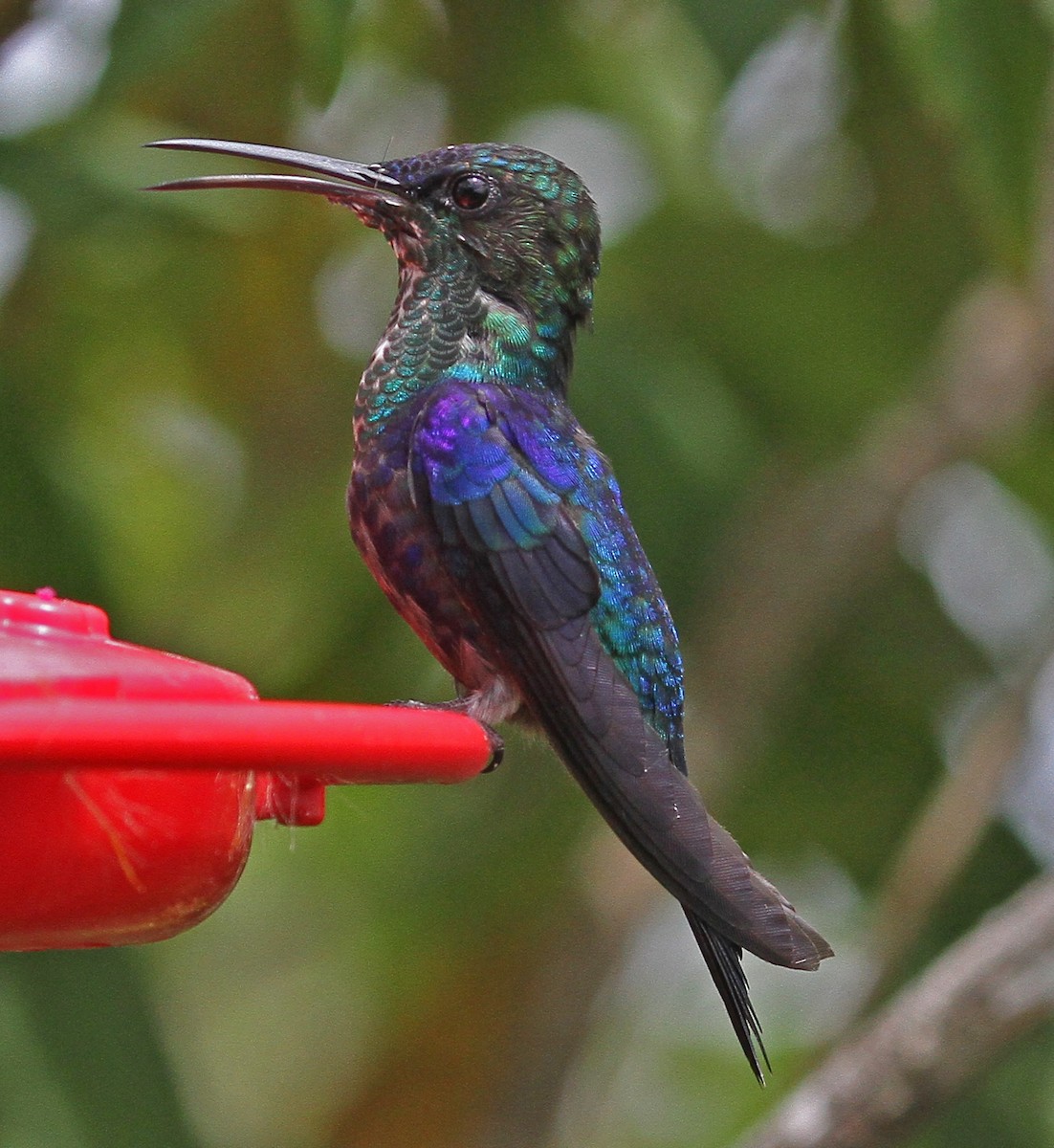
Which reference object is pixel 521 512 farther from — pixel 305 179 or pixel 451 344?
pixel 305 179

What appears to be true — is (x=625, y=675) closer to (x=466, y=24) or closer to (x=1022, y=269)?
(x=1022, y=269)

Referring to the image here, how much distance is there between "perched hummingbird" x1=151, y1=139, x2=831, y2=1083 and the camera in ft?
6.31

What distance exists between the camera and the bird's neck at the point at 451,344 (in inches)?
92.7

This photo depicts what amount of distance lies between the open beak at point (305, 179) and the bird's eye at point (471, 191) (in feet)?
0.24

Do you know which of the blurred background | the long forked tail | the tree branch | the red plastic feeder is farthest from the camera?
the blurred background

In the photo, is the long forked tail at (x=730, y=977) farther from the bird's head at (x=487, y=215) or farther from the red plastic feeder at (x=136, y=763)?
the bird's head at (x=487, y=215)

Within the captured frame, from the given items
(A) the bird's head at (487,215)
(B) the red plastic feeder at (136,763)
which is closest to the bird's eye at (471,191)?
(A) the bird's head at (487,215)

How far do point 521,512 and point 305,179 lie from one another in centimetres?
46

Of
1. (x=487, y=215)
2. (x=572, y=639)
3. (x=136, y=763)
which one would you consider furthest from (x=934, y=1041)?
(x=136, y=763)

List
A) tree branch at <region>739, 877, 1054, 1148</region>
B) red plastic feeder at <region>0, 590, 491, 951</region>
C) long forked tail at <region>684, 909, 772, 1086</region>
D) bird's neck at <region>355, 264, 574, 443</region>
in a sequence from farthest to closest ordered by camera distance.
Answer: tree branch at <region>739, 877, 1054, 1148</region> < bird's neck at <region>355, 264, 574, 443</region> < long forked tail at <region>684, 909, 772, 1086</region> < red plastic feeder at <region>0, 590, 491, 951</region>

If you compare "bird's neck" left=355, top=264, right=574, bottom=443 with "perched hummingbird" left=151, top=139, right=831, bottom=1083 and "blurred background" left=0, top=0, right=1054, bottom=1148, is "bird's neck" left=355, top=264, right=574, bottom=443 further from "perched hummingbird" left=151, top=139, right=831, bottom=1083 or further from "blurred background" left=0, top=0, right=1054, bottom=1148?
"blurred background" left=0, top=0, right=1054, bottom=1148

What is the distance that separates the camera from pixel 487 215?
244cm

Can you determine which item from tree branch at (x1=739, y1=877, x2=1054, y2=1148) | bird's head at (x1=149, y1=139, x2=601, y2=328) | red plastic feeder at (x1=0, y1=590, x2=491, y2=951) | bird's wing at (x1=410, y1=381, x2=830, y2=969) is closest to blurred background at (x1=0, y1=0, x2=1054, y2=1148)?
tree branch at (x1=739, y1=877, x2=1054, y2=1148)

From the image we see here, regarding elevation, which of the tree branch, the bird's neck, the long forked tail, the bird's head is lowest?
the tree branch
